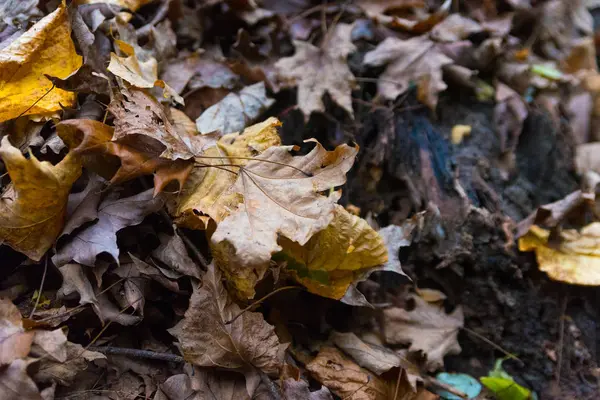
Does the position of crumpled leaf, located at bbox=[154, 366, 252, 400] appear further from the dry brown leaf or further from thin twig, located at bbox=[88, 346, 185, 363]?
the dry brown leaf

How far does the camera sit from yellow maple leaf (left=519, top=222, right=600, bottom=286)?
1.72 m

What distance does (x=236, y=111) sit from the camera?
167 centimetres

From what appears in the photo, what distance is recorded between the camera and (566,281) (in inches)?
67.8

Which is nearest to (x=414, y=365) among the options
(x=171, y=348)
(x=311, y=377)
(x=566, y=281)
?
(x=311, y=377)

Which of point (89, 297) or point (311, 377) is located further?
point (311, 377)

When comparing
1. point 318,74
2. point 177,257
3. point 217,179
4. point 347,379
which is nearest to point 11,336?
point 177,257

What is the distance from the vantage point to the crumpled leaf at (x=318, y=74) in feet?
6.00

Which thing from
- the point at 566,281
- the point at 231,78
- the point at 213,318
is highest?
the point at 231,78

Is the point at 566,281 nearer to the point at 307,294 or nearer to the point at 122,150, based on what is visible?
the point at 307,294

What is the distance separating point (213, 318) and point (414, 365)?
736mm

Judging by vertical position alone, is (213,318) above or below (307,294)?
above

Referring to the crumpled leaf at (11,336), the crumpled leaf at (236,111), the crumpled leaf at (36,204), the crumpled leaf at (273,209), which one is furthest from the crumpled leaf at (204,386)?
the crumpled leaf at (236,111)

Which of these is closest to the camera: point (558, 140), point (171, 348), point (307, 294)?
point (171, 348)

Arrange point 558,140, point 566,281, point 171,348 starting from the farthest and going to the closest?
point 558,140 < point 566,281 < point 171,348
